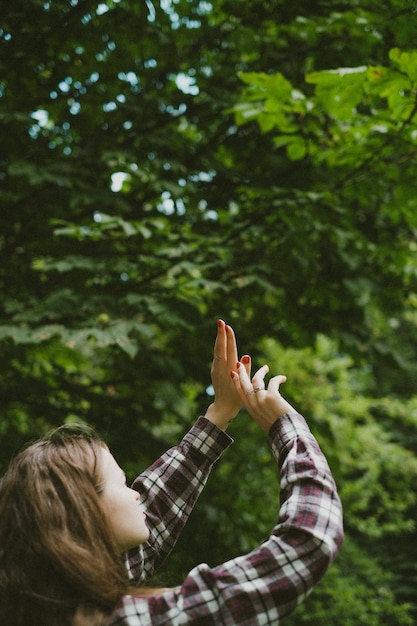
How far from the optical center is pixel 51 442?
4.14 ft

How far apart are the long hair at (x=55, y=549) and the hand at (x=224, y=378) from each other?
36cm

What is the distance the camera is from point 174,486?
4.72 ft

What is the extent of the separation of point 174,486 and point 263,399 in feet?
1.25

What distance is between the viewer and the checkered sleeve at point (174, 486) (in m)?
1.41

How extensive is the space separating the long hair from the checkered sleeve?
0.24 m

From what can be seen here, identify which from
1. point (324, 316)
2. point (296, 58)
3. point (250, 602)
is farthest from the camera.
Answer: point (324, 316)

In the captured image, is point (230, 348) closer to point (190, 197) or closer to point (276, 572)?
point (276, 572)

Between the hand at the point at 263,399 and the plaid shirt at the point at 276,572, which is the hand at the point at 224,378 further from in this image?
the plaid shirt at the point at 276,572

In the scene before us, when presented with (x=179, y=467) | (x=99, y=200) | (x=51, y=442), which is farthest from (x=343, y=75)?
(x=51, y=442)

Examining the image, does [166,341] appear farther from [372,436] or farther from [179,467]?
[372,436]

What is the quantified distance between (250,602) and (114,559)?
0.95ft

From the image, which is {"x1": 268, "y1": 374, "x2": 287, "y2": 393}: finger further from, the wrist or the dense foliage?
the dense foliage

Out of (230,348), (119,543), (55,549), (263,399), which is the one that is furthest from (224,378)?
(55,549)

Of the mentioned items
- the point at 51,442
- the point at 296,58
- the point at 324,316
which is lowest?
the point at 324,316
